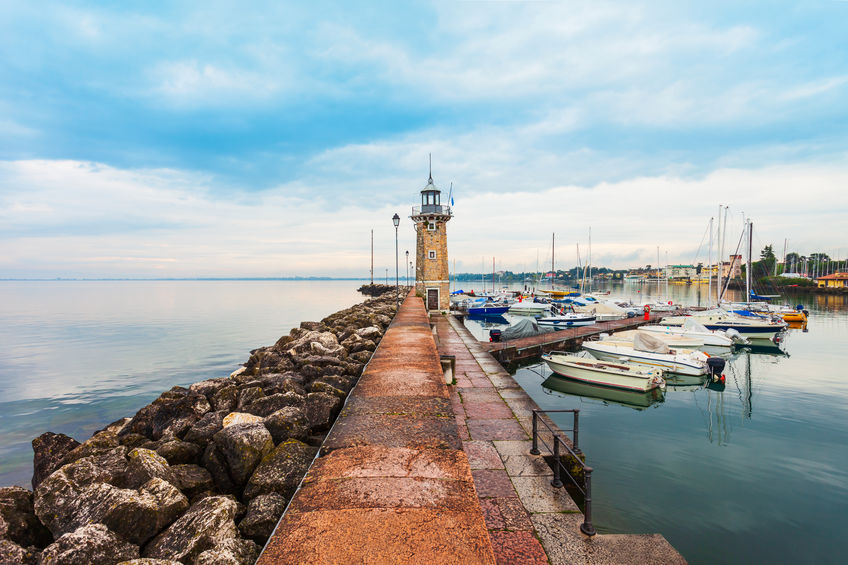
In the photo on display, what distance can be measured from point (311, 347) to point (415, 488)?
8.38 m

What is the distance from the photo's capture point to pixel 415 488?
2.91m

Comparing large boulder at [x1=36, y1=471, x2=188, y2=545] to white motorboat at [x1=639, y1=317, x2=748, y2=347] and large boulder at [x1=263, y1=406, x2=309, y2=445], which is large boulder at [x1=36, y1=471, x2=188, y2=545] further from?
white motorboat at [x1=639, y1=317, x2=748, y2=347]

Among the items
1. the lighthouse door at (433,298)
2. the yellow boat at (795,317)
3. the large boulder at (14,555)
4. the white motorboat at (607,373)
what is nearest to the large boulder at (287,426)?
the large boulder at (14,555)

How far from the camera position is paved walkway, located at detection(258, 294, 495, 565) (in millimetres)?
2232

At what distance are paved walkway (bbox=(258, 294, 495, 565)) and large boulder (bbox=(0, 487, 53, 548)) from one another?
3.22 meters

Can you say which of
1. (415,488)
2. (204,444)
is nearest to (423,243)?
(204,444)

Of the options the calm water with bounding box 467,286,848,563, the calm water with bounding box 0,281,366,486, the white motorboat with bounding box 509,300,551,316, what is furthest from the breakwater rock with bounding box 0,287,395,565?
the white motorboat with bounding box 509,300,551,316

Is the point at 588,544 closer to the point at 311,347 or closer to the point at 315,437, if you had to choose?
the point at 315,437

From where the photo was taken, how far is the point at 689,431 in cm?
1248

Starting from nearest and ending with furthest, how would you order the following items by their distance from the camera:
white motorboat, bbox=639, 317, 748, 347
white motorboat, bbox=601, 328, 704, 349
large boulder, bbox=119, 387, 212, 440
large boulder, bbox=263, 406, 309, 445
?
large boulder, bbox=263, 406, 309, 445 → large boulder, bbox=119, 387, 212, 440 → white motorboat, bbox=601, 328, 704, 349 → white motorboat, bbox=639, 317, 748, 347

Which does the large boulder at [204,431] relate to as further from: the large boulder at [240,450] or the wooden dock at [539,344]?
the wooden dock at [539,344]

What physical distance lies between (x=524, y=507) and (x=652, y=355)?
16.2 m

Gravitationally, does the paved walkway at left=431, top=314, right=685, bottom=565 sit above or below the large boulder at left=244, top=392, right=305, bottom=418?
below

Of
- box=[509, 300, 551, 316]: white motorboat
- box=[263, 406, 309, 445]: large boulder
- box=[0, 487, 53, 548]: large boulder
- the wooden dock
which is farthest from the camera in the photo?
box=[509, 300, 551, 316]: white motorboat
